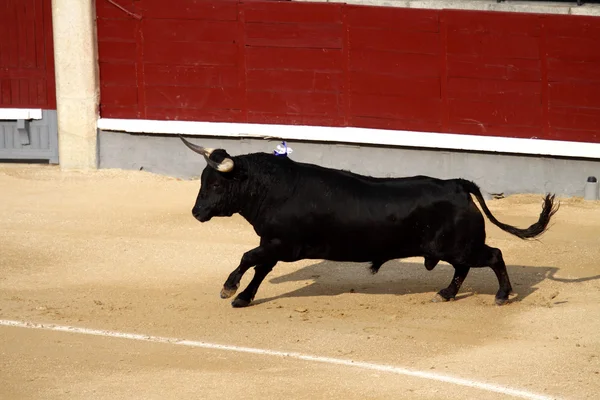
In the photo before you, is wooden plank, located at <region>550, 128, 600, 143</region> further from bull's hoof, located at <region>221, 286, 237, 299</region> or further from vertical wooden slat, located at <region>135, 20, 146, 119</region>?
bull's hoof, located at <region>221, 286, 237, 299</region>

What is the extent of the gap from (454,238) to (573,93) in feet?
15.8

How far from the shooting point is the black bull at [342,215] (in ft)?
25.8

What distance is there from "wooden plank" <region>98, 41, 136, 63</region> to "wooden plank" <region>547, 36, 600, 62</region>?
4.43 m

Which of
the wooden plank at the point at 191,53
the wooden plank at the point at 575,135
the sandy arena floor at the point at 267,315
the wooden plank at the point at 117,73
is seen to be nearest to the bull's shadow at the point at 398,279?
the sandy arena floor at the point at 267,315

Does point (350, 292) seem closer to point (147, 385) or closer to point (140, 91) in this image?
point (147, 385)

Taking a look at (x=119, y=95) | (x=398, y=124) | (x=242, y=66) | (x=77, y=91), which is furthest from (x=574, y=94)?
(x=77, y=91)

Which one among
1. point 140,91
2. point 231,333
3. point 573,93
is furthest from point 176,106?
point 231,333

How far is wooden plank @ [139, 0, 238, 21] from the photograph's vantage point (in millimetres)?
13242

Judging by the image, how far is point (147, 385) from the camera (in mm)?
6336

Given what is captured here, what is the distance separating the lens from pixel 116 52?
44.7 ft

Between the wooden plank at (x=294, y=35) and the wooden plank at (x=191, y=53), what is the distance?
267 mm

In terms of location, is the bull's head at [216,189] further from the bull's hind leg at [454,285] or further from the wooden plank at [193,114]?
the wooden plank at [193,114]

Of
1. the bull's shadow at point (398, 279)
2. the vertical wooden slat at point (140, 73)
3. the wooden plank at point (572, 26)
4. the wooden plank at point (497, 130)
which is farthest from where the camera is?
the vertical wooden slat at point (140, 73)

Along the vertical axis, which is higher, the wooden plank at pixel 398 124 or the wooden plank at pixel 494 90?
the wooden plank at pixel 494 90
